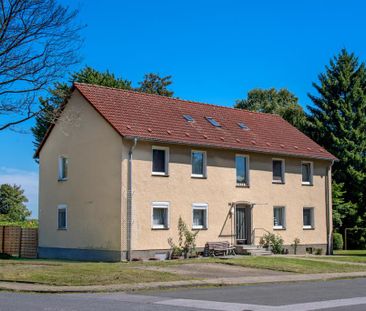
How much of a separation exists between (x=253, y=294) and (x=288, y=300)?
1.73 metres

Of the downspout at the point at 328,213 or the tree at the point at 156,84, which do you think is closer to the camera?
the downspout at the point at 328,213

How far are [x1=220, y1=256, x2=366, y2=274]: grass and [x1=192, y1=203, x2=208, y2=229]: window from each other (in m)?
4.77

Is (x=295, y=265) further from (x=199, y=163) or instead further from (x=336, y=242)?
(x=336, y=242)


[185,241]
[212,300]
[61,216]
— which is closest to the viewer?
[212,300]

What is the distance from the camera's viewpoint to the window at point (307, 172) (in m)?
37.5

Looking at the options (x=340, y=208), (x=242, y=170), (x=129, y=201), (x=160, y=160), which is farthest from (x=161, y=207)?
(x=340, y=208)

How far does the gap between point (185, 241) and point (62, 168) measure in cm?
805

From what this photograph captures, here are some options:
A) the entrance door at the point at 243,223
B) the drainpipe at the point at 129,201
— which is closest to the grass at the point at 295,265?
the drainpipe at the point at 129,201

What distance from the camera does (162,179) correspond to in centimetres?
3080

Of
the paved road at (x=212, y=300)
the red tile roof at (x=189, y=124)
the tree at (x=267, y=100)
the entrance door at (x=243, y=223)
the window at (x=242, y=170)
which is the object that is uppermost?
the tree at (x=267, y=100)

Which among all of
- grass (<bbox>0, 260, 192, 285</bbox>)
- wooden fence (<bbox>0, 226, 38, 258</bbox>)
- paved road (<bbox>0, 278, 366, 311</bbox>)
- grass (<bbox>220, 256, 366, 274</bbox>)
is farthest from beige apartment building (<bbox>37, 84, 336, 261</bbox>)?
paved road (<bbox>0, 278, 366, 311</bbox>)

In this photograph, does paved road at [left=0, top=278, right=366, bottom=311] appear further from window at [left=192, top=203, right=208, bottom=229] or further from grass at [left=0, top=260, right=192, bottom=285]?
window at [left=192, top=203, right=208, bottom=229]

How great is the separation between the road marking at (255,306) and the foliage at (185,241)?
15.6m

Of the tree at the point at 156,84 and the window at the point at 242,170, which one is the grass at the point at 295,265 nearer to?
the window at the point at 242,170
